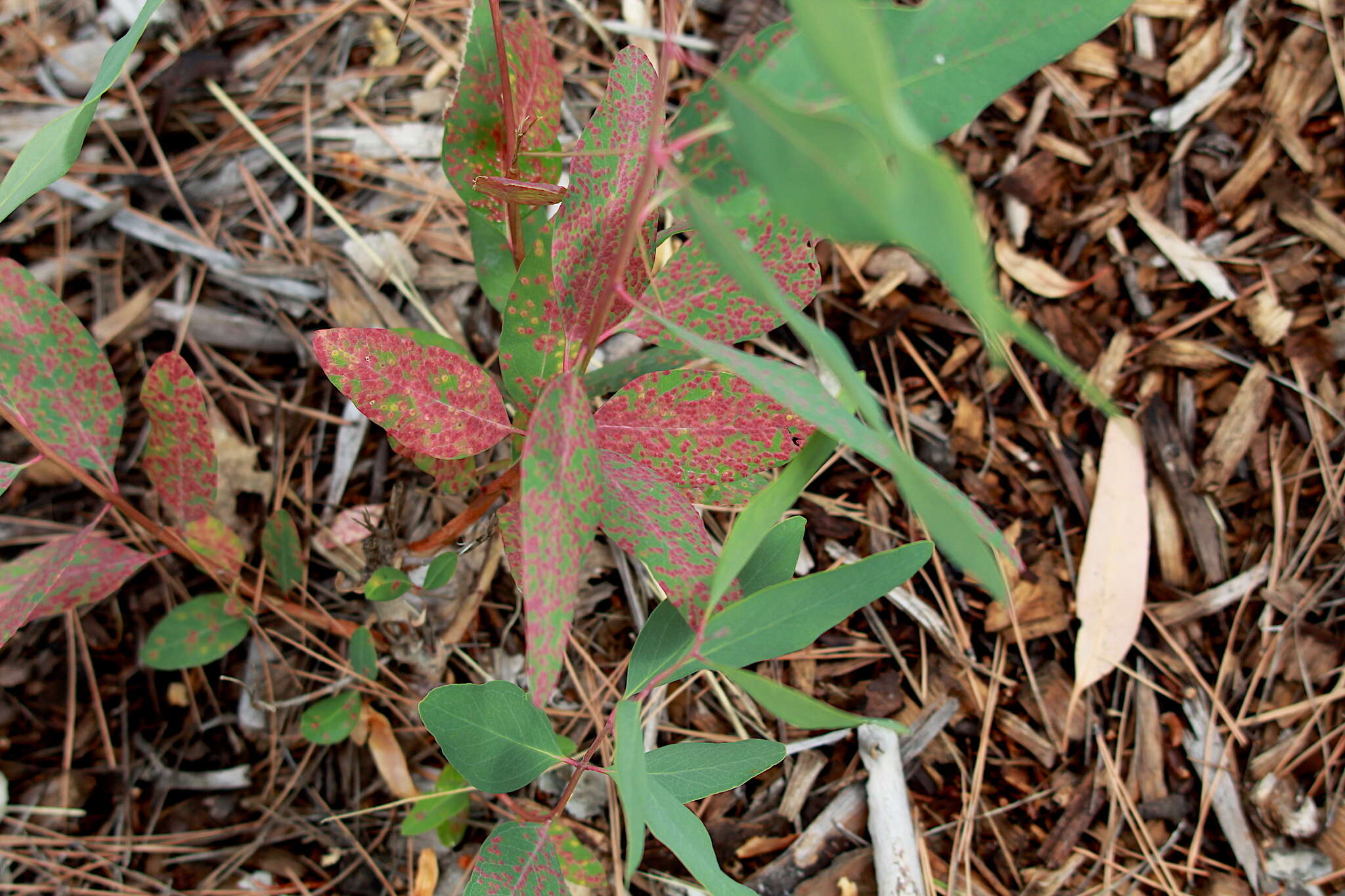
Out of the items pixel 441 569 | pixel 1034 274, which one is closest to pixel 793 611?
pixel 441 569

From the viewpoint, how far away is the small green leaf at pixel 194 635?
121 centimetres

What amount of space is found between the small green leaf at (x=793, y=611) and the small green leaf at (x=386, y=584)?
0.52 meters

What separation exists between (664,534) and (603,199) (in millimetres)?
327

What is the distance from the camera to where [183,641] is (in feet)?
4.01

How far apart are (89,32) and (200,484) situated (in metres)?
1.17

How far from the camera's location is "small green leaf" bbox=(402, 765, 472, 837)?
112 centimetres

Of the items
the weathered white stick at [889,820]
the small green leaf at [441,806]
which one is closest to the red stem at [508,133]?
the small green leaf at [441,806]

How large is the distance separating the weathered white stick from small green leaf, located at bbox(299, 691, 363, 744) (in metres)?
0.78

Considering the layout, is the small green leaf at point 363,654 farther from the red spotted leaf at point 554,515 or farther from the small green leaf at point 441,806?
the red spotted leaf at point 554,515

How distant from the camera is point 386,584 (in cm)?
108

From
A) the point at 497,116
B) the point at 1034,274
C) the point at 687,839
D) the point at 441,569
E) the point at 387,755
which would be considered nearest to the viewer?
the point at 687,839

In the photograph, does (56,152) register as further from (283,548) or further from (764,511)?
(764,511)

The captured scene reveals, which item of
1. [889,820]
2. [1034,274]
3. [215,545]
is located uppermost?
[215,545]

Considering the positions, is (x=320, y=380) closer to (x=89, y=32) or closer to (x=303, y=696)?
(x=303, y=696)
